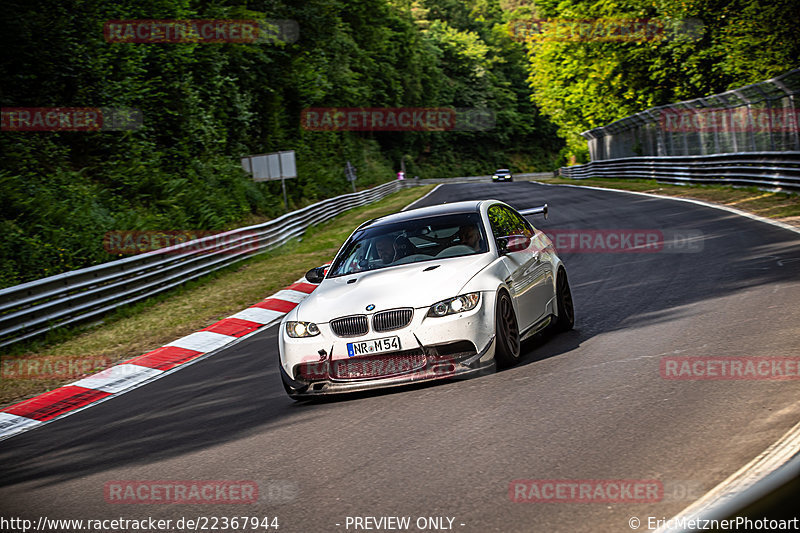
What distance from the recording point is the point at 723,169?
2745cm

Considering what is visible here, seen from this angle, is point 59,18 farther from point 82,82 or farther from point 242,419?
point 242,419

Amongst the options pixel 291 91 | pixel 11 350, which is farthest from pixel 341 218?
pixel 11 350

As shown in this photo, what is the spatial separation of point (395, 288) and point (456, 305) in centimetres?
56

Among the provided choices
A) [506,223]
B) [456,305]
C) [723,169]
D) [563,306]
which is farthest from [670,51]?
[456,305]

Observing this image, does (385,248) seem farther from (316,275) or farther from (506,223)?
(506,223)

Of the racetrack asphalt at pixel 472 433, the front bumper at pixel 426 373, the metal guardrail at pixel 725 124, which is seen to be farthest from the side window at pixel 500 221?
the metal guardrail at pixel 725 124

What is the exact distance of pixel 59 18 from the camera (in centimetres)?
2225

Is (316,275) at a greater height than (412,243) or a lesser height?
lesser

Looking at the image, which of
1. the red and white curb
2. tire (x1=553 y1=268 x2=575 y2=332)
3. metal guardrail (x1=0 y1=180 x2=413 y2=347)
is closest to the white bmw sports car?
tire (x1=553 y1=268 x2=575 y2=332)

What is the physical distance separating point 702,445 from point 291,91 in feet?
135

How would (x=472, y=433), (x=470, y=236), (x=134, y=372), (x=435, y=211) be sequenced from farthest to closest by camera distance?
1. (x=134, y=372)
2. (x=435, y=211)
3. (x=470, y=236)
4. (x=472, y=433)

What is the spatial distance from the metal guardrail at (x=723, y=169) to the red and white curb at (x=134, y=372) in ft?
43.5

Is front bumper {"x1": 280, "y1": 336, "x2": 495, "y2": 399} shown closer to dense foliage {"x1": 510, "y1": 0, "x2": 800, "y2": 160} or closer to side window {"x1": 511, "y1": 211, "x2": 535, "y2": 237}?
side window {"x1": 511, "y1": 211, "x2": 535, "y2": 237}

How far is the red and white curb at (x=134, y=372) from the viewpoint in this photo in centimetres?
914
